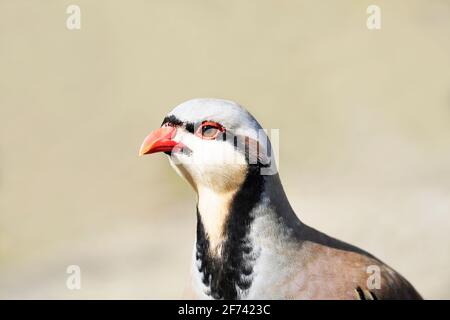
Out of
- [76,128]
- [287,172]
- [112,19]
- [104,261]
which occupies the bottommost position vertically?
[104,261]

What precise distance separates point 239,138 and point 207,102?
0.84 ft

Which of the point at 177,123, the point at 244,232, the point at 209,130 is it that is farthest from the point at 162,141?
the point at 244,232

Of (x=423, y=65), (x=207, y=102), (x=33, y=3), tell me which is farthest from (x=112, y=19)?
(x=207, y=102)

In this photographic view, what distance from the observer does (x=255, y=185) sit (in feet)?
12.6

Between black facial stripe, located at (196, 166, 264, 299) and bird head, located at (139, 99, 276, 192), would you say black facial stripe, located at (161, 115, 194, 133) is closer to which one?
bird head, located at (139, 99, 276, 192)

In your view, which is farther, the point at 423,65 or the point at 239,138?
the point at 423,65

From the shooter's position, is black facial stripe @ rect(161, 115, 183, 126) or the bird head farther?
black facial stripe @ rect(161, 115, 183, 126)

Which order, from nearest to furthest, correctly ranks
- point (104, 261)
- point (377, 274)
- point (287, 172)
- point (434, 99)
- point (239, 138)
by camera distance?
point (239, 138) < point (377, 274) < point (104, 261) < point (287, 172) < point (434, 99)

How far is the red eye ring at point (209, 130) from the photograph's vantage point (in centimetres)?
383

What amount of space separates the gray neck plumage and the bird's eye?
25 cm

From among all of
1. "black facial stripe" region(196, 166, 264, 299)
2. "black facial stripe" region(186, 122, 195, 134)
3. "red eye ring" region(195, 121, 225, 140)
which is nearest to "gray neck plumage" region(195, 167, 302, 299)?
"black facial stripe" region(196, 166, 264, 299)

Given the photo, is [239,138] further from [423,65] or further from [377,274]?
[423,65]

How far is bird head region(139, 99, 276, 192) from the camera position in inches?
150

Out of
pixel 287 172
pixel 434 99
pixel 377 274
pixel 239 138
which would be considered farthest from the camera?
pixel 434 99
